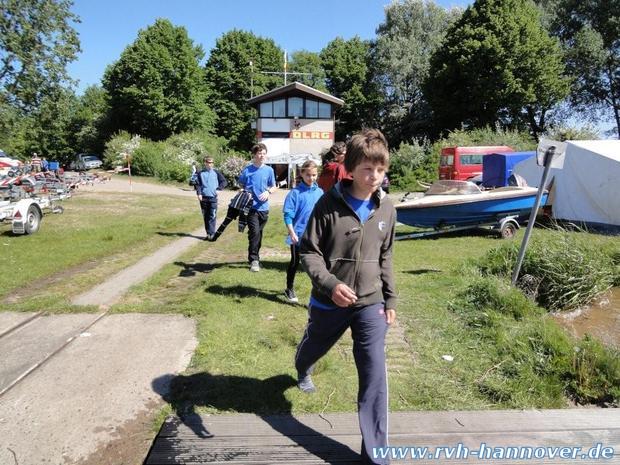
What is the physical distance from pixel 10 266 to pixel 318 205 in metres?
7.19

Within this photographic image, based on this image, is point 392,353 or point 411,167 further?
point 411,167

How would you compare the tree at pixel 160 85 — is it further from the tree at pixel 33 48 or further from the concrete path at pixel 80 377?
the concrete path at pixel 80 377

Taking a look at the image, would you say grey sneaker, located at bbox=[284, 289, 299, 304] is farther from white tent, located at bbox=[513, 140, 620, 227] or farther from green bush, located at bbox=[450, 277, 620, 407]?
white tent, located at bbox=[513, 140, 620, 227]

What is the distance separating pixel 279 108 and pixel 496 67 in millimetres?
17089

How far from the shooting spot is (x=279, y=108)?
38438mm

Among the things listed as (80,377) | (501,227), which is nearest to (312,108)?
(501,227)

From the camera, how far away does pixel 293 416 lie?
11.2 feet

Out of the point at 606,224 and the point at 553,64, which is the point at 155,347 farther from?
the point at 553,64

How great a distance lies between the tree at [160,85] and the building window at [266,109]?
41.1ft

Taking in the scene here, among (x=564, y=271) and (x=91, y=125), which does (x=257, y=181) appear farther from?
(x=91, y=125)

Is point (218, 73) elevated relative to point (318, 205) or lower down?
elevated

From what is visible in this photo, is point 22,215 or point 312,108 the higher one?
point 312,108

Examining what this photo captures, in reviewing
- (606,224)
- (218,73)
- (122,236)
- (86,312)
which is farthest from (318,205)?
(218,73)

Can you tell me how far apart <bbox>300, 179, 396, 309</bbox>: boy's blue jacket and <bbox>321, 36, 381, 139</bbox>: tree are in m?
48.3
